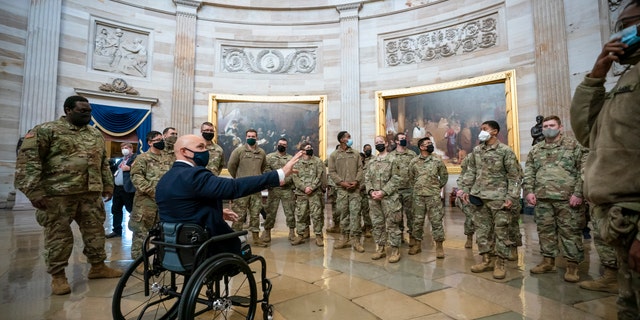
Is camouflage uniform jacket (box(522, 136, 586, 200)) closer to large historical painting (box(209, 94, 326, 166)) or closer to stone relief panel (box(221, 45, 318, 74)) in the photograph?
large historical painting (box(209, 94, 326, 166))

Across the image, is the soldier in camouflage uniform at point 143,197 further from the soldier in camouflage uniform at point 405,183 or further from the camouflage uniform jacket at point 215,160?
the soldier in camouflage uniform at point 405,183

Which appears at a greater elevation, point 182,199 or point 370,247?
point 182,199

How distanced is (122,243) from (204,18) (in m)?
9.85

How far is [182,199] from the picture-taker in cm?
217

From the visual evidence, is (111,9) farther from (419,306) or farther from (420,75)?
(419,306)

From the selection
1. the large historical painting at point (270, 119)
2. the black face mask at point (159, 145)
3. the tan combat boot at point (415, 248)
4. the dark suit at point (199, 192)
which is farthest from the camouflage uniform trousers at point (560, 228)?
the large historical painting at point (270, 119)

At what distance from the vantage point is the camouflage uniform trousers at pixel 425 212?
4555 millimetres

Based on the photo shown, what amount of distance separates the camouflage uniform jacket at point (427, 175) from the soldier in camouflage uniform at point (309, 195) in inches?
62.6

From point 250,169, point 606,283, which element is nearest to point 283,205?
point 250,169

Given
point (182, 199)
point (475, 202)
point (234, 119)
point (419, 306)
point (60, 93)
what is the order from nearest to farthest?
Answer: point (182, 199)
point (419, 306)
point (475, 202)
point (60, 93)
point (234, 119)

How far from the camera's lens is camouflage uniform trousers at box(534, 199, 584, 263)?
341 cm

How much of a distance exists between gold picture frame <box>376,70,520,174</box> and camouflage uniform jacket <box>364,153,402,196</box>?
19.2 feet

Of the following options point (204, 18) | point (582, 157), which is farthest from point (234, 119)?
A: point (582, 157)

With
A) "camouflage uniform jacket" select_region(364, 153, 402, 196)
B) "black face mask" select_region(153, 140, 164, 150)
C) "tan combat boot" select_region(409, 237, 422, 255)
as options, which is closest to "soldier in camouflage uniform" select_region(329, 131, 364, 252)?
"camouflage uniform jacket" select_region(364, 153, 402, 196)
